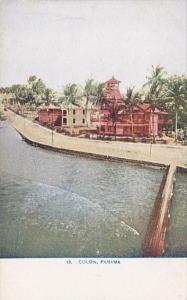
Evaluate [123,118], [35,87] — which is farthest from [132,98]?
[35,87]

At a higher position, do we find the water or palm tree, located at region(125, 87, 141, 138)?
palm tree, located at region(125, 87, 141, 138)

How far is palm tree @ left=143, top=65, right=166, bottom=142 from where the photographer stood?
0.75 metres

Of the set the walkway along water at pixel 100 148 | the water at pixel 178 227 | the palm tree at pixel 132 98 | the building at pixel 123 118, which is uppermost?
the palm tree at pixel 132 98

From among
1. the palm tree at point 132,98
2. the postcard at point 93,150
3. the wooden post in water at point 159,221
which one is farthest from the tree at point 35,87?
the wooden post in water at point 159,221

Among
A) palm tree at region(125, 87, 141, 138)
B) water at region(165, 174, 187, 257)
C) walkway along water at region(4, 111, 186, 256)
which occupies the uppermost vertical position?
palm tree at region(125, 87, 141, 138)

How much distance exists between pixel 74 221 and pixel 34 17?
1.02 ft

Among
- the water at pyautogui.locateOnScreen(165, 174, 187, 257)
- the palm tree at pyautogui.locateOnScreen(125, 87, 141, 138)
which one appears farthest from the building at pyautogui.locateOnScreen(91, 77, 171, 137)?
the water at pyautogui.locateOnScreen(165, 174, 187, 257)

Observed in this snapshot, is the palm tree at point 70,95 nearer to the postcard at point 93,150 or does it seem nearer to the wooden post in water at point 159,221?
the postcard at point 93,150

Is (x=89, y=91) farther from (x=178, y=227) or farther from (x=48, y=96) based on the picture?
(x=178, y=227)

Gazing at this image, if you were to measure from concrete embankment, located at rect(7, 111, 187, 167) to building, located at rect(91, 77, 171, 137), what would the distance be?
2cm

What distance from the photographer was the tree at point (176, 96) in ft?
2.47

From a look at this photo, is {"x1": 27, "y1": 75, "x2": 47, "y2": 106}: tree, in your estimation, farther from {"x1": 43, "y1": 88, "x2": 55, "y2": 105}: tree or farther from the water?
the water

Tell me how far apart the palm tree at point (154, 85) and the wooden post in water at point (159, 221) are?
8 cm
